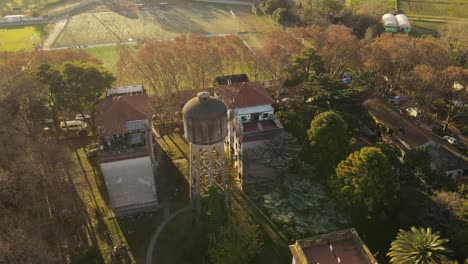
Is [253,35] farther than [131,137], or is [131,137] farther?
[253,35]

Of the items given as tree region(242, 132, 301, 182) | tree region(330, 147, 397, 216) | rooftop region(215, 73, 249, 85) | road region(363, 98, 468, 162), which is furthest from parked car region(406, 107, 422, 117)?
rooftop region(215, 73, 249, 85)

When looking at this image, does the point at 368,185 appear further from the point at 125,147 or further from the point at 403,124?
the point at 125,147

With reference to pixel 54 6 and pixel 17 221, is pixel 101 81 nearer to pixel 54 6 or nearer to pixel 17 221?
pixel 17 221

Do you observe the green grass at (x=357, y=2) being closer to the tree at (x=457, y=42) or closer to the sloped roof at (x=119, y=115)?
the tree at (x=457, y=42)

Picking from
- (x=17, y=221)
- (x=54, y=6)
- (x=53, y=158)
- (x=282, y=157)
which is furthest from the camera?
(x=54, y=6)

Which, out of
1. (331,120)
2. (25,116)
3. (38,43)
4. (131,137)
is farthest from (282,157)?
(38,43)

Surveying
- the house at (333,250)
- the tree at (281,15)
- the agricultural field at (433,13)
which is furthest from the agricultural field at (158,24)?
the house at (333,250)

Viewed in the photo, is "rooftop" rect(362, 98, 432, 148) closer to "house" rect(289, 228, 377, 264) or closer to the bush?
the bush
